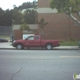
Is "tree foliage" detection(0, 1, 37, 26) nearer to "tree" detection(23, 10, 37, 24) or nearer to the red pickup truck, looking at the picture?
"tree" detection(23, 10, 37, 24)

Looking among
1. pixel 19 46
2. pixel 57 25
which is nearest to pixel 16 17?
pixel 57 25

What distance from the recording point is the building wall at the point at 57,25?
1641 inches

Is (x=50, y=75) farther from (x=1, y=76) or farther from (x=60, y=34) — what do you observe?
(x=60, y=34)

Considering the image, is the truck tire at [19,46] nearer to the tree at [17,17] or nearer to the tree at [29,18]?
the tree at [29,18]

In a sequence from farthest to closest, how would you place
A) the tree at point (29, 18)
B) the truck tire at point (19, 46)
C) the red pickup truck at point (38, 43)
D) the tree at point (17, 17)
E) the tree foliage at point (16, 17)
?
the tree at point (17, 17) → the tree foliage at point (16, 17) → the tree at point (29, 18) → the truck tire at point (19, 46) → the red pickup truck at point (38, 43)

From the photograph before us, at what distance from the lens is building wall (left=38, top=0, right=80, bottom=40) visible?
4169cm

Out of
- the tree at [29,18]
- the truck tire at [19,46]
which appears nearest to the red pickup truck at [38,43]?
the truck tire at [19,46]

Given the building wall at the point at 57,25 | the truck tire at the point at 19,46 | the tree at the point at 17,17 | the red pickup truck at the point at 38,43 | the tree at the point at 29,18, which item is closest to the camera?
the red pickup truck at the point at 38,43

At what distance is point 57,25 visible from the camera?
41781mm

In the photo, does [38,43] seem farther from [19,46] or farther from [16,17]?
[16,17]

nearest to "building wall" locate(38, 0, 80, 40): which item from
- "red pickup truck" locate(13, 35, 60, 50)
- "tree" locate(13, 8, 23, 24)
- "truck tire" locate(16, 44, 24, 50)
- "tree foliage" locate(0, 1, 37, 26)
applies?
"red pickup truck" locate(13, 35, 60, 50)

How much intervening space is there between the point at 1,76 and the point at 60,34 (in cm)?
3373

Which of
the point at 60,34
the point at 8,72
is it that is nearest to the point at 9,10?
the point at 60,34

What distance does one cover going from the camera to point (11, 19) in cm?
8188
